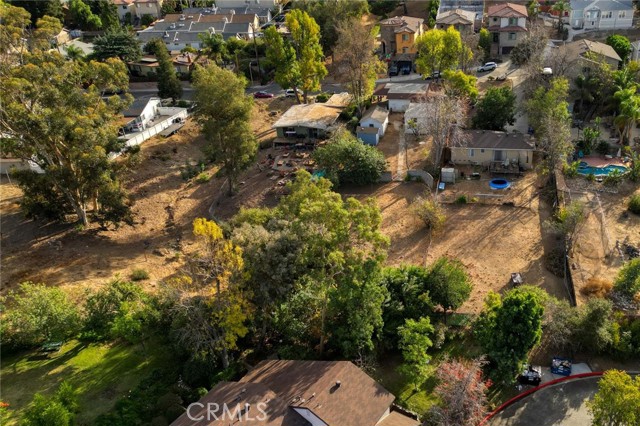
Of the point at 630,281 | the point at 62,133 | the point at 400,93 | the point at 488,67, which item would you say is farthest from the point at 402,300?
the point at 488,67

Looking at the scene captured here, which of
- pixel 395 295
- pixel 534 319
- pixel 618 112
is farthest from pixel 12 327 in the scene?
pixel 618 112

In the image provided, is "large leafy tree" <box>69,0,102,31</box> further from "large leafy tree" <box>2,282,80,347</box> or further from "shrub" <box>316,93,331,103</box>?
"large leafy tree" <box>2,282,80,347</box>

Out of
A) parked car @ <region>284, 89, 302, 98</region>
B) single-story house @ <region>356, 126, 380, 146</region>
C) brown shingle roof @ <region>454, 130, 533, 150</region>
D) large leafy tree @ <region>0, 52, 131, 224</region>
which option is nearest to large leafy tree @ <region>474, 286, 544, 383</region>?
brown shingle roof @ <region>454, 130, 533, 150</region>

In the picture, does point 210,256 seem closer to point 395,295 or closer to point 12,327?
point 395,295

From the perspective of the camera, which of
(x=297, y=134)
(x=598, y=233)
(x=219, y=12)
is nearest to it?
(x=598, y=233)

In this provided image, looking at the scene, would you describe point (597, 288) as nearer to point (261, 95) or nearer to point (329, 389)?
point (329, 389)

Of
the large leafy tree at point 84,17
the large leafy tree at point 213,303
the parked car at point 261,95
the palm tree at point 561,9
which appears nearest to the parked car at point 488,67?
the palm tree at point 561,9
